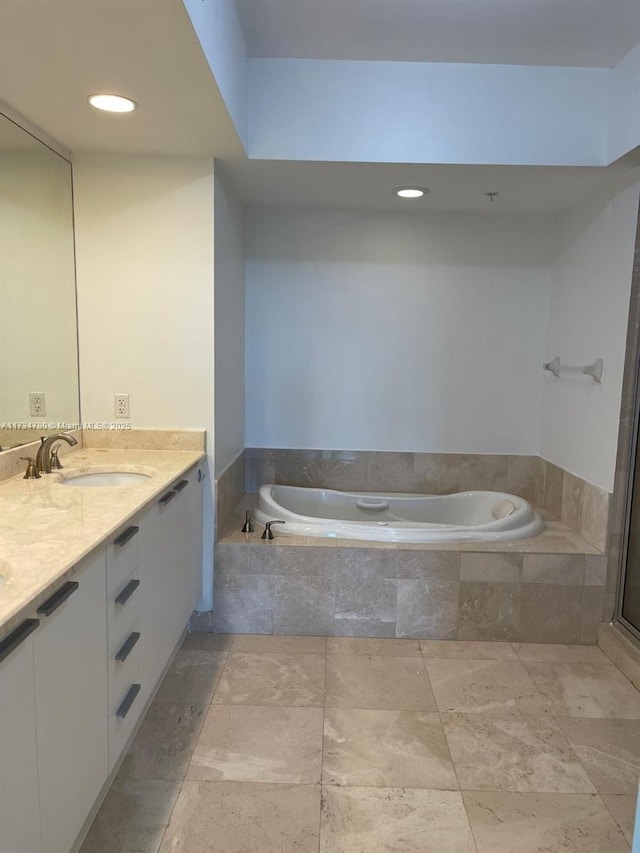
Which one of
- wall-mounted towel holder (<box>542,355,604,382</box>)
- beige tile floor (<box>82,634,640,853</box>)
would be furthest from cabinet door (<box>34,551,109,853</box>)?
wall-mounted towel holder (<box>542,355,604,382</box>)

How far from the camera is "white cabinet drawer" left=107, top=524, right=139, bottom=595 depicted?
153cm

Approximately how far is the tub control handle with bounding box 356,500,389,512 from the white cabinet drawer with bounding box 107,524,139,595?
1.78 metres

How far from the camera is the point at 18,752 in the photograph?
1.05 m

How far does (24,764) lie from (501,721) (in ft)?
5.49

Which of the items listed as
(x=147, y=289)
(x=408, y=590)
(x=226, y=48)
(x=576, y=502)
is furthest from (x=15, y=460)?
(x=576, y=502)

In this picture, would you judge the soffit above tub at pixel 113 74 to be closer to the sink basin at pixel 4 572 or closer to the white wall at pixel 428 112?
the white wall at pixel 428 112

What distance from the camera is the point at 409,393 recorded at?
347 cm

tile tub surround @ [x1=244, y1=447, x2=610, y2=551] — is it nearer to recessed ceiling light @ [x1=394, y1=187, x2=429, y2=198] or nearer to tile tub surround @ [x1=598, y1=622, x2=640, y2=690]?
tile tub surround @ [x1=598, y1=622, x2=640, y2=690]

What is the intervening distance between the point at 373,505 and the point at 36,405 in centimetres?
Result: 187

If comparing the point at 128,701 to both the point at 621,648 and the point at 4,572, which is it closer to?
the point at 4,572

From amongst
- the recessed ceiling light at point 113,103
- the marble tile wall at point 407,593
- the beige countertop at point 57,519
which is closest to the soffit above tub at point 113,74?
the recessed ceiling light at point 113,103

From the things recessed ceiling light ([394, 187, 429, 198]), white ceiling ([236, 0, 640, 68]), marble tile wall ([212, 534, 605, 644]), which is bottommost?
marble tile wall ([212, 534, 605, 644])

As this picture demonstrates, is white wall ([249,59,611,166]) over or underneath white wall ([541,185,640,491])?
over

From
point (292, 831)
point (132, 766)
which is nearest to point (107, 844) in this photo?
point (132, 766)
